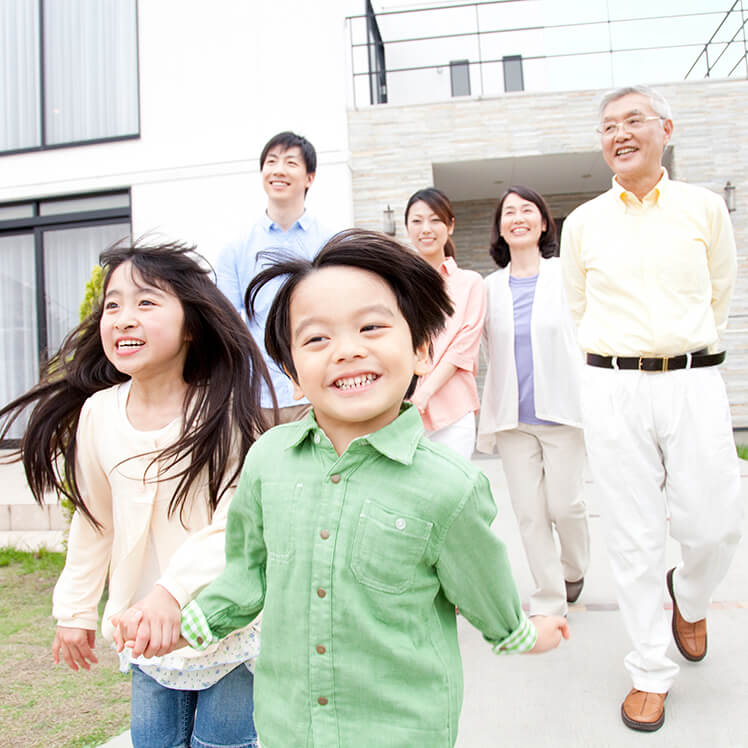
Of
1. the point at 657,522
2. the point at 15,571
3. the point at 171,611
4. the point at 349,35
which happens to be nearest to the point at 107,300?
the point at 171,611

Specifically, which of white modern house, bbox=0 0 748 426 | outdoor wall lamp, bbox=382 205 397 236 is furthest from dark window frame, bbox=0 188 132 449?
outdoor wall lamp, bbox=382 205 397 236

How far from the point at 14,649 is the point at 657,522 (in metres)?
2.79

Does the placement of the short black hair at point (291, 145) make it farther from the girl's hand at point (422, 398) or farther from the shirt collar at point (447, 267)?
the girl's hand at point (422, 398)

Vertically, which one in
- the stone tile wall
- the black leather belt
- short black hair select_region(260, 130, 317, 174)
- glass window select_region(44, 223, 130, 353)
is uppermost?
the stone tile wall

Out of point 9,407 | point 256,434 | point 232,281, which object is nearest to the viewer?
point 256,434

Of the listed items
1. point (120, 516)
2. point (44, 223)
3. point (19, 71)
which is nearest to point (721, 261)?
point (120, 516)

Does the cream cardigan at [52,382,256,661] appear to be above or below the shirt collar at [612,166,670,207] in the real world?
below

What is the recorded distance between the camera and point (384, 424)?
130 cm

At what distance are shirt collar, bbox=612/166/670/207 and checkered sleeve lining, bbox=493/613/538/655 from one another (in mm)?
1680

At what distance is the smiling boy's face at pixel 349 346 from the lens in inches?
46.8

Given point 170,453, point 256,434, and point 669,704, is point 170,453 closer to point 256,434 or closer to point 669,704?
point 256,434

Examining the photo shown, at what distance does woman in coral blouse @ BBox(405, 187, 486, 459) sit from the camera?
10.0 ft

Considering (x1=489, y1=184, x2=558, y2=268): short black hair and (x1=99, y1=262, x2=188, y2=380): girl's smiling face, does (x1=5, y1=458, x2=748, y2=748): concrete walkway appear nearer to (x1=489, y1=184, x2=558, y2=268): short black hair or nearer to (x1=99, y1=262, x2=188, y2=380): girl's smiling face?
(x1=99, y1=262, x2=188, y2=380): girl's smiling face

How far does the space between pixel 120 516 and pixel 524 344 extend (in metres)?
1.97
